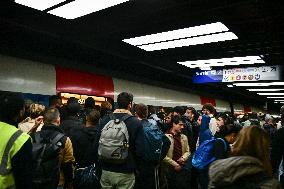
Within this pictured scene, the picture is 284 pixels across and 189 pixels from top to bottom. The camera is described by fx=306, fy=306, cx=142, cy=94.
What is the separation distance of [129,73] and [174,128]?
5.72 meters

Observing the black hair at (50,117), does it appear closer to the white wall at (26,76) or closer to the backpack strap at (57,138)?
the backpack strap at (57,138)

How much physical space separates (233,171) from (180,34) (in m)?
5.46

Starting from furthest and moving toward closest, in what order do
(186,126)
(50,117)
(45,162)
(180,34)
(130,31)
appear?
(180,34), (130,31), (186,126), (50,117), (45,162)

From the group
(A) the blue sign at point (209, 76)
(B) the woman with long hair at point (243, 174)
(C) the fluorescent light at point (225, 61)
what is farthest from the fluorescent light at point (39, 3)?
(A) the blue sign at point (209, 76)

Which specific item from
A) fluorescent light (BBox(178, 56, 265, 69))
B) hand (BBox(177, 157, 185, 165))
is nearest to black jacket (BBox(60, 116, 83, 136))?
hand (BBox(177, 157, 185, 165))

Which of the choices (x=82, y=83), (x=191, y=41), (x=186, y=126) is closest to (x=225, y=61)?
(x=191, y=41)

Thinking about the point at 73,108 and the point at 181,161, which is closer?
the point at 73,108

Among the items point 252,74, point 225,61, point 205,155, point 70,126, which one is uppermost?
point 225,61

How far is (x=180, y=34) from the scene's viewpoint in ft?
22.3

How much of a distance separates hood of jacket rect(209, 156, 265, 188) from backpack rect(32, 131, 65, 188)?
1746 mm

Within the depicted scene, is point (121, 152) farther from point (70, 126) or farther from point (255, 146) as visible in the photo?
point (255, 146)

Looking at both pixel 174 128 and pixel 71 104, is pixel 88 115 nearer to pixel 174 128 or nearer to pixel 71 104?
pixel 71 104

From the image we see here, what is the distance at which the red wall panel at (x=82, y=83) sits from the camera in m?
7.82

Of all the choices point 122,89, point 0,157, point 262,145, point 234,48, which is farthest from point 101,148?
point 122,89
